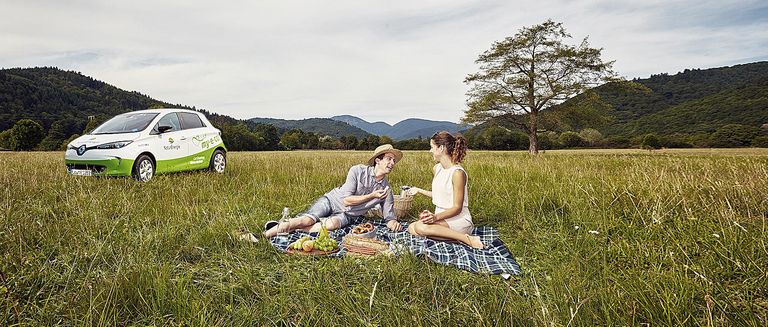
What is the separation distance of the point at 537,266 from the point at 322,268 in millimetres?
1926

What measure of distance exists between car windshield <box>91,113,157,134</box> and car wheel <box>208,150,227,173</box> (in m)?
1.85

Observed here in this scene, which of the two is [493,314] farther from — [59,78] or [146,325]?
[59,78]

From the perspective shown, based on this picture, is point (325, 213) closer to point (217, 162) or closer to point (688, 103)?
point (217, 162)

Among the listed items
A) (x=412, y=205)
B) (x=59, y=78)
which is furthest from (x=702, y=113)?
(x=59, y=78)

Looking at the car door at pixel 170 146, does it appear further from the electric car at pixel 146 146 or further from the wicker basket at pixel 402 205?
the wicker basket at pixel 402 205

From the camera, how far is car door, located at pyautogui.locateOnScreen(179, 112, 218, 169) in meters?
9.14

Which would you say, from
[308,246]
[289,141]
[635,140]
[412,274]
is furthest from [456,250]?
[289,141]

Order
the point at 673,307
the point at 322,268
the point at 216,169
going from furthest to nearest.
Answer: the point at 216,169 → the point at 322,268 → the point at 673,307

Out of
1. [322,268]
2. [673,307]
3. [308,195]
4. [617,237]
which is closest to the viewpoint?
[673,307]

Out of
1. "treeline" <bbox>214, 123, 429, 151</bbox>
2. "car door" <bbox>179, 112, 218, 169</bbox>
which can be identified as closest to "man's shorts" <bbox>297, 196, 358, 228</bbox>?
"car door" <bbox>179, 112, 218, 169</bbox>

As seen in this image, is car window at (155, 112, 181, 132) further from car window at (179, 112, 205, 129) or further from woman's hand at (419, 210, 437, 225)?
woman's hand at (419, 210, 437, 225)

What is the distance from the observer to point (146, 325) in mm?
2135

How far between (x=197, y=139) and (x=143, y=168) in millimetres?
1565

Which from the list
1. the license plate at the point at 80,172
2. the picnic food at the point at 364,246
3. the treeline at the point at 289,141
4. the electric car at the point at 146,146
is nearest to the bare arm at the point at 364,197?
the picnic food at the point at 364,246
